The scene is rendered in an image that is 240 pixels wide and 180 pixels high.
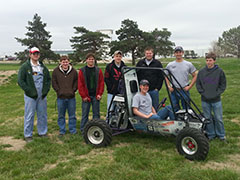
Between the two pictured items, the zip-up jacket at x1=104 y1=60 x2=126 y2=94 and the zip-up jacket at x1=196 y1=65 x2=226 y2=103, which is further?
the zip-up jacket at x1=104 y1=60 x2=126 y2=94

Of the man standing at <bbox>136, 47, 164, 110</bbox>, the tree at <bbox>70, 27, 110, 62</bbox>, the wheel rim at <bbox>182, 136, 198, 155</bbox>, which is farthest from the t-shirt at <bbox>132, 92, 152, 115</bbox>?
the tree at <bbox>70, 27, 110, 62</bbox>

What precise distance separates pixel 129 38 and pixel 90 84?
31.5m

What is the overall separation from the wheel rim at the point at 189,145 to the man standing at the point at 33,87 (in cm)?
331

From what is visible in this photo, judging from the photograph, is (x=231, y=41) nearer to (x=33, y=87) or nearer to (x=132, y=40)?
(x=132, y=40)

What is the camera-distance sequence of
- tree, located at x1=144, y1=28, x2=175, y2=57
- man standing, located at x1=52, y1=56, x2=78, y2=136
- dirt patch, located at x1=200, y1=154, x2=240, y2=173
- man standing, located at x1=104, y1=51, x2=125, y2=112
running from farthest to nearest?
tree, located at x1=144, y1=28, x2=175, y2=57 < man standing, located at x1=52, y1=56, x2=78, y2=136 < man standing, located at x1=104, y1=51, x2=125, y2=112 < dirt patch, located at x1=200, y1=154, x2=240, y2=173

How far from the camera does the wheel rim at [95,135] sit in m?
5.11

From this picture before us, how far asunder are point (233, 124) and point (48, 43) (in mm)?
34613

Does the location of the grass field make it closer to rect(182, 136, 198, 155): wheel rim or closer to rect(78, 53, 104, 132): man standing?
rect(182, 136, 198, 155): wheel rim

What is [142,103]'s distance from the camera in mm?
5070

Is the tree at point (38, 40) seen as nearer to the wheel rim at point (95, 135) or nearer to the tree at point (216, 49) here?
the wheel rim at point (95, 135)

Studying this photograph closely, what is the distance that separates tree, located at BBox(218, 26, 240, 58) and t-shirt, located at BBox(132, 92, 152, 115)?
232 ft

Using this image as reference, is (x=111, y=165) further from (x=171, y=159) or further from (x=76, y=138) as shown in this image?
(x=76, y=138)

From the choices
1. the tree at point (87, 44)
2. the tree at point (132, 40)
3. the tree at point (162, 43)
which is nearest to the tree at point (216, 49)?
the tree at point (162, 43)

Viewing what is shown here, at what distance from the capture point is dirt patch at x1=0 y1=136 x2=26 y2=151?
5219mm
